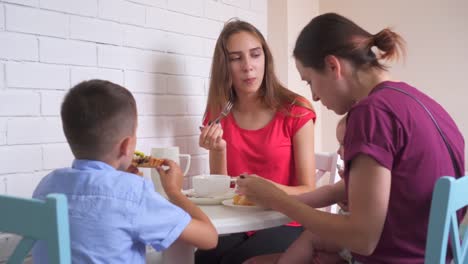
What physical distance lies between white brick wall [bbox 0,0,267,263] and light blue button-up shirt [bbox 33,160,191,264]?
0.56 m

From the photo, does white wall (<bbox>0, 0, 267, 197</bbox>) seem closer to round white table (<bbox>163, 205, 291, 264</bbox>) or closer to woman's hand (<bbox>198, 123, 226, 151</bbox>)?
woman's hand (<bbox>198, 123, 226, 151</bbox>)

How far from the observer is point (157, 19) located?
1839 millimetres

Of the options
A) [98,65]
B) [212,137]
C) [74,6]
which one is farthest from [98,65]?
[212,137]

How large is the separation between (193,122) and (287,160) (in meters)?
0.49

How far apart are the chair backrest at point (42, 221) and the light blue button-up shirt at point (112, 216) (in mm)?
115

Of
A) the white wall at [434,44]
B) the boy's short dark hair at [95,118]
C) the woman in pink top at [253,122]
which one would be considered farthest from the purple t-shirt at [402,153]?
the white wall at [434,44]

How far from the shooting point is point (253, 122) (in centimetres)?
183

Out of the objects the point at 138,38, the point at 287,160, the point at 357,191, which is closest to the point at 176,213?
the point at 357,191

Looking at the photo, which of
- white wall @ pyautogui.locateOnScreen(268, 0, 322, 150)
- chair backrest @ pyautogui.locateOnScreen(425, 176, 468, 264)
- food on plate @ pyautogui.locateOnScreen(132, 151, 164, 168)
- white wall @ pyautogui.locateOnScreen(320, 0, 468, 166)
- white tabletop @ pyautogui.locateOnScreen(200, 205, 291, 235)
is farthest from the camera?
white wall @ pyautogui.locateOnScreen(268, 0, 322, 150)

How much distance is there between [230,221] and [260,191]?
0.12m

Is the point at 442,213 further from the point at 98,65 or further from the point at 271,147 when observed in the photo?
the point at 98,65

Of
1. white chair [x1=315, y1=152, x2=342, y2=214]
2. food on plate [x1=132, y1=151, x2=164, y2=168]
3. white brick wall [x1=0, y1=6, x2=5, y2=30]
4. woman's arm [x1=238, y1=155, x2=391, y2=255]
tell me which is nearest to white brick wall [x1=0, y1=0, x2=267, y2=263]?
white brick wall [x1=0, y1=6, x2=5, y2=30]

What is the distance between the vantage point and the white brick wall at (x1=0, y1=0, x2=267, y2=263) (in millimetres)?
1396

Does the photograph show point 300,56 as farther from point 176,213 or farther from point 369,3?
point 369,3
